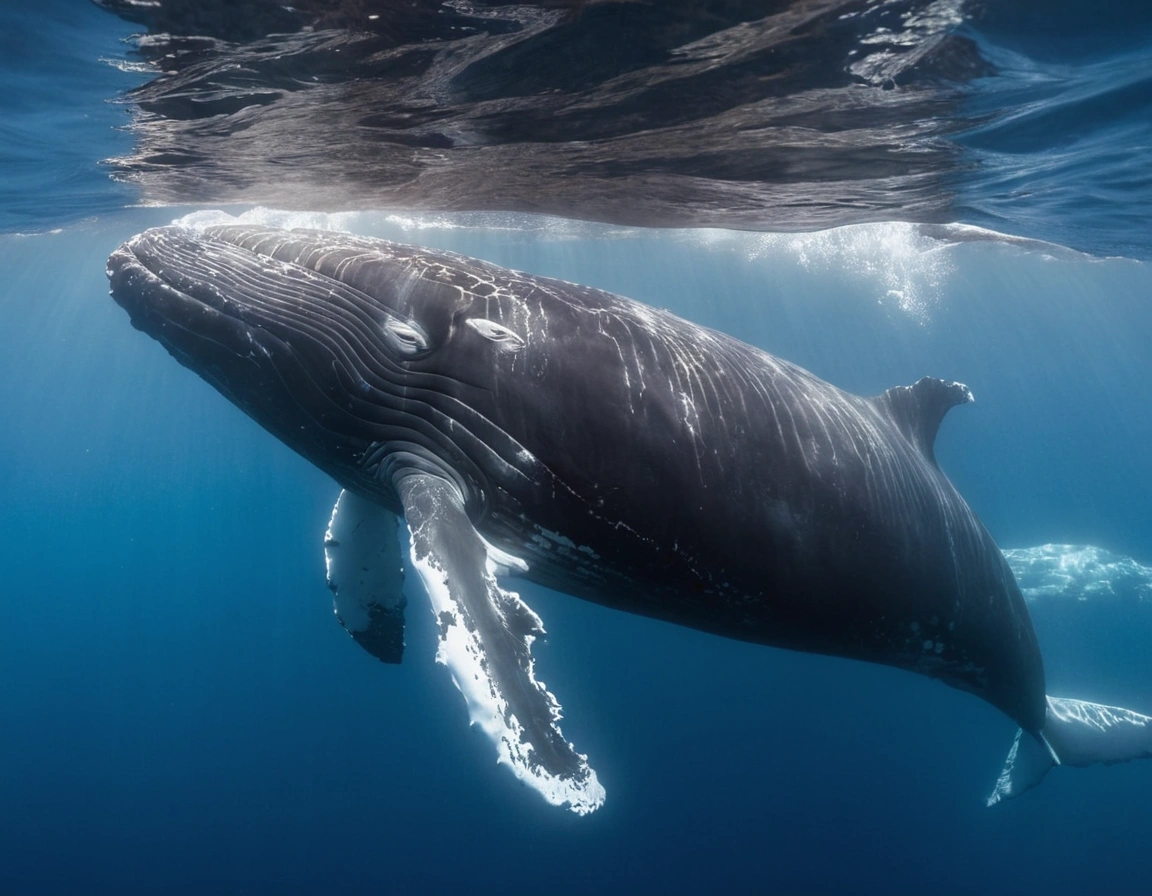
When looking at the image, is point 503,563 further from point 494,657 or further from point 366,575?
point 366,575

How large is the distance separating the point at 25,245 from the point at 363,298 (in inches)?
1631

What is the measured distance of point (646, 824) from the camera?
22.5m

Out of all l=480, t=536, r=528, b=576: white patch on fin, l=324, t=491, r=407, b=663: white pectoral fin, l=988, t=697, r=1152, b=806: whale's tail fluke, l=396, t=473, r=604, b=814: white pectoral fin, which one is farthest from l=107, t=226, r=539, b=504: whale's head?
l=988, t=697, r=1152, b=806: whale's tail fluke

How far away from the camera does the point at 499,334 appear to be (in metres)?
5.54

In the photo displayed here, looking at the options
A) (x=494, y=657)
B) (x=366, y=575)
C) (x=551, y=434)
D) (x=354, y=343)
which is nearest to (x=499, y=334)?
(x=551, y=434)

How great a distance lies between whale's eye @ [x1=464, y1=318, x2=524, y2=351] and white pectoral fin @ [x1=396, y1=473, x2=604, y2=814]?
145cm

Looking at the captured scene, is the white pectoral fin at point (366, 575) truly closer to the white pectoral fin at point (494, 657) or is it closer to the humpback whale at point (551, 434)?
the humpback whale at point (551, 434)

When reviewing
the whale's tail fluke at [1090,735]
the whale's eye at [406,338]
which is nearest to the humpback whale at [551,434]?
the whale's eye at [406,338]

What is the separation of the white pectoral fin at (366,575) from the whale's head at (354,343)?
2.03 meters

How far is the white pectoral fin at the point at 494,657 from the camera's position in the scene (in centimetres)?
394

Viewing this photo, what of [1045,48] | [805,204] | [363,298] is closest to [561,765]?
[363,298]

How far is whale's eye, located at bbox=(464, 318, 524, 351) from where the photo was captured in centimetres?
552

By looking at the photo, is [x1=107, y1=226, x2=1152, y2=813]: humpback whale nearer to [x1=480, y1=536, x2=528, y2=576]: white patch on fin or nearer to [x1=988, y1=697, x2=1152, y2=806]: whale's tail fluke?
[x1=480, y1=536, x2=528, y2=576]: white patch on fin

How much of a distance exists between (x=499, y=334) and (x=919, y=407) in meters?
5.72
